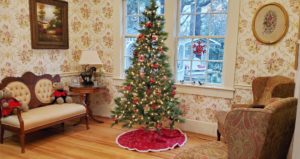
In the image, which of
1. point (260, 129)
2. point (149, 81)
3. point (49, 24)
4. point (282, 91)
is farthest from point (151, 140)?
point (49, 24)

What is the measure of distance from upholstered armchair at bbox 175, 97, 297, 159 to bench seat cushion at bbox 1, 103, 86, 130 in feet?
8.51

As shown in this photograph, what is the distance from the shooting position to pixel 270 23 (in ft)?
11.2

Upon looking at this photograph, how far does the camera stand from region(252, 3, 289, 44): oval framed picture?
334 centimetres

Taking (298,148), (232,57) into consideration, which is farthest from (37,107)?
(298,148)

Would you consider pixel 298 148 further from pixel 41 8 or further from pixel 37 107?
pixel 41 8

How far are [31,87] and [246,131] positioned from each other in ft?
11.0

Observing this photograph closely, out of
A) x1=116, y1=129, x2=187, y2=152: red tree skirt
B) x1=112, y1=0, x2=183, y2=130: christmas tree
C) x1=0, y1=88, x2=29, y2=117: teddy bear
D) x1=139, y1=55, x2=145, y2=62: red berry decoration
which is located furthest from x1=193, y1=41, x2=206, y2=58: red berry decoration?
x1=0, y1=88, x2=29, y2=117: teddy bear

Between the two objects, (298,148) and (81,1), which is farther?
(81,1)

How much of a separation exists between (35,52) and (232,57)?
317 cm

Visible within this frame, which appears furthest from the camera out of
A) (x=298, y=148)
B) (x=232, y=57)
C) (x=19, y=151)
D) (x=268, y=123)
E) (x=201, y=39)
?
(x=201, y=39)

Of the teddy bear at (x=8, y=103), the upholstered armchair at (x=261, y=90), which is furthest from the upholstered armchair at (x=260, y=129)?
the teddy bear at (x=8, y=103)

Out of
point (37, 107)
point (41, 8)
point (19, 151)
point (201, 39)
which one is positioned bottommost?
point (19, 151)

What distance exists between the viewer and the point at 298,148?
48.8 inches

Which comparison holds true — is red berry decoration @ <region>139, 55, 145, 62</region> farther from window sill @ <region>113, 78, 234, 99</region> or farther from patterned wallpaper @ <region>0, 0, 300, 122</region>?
patterned wallpaper @ <region>0, 0, 300, 122</region>
